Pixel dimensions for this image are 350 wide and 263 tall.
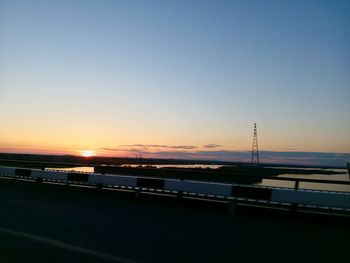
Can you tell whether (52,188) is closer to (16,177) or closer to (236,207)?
(16,177)

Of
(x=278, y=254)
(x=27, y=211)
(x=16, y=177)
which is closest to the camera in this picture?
(x=278, y=254)

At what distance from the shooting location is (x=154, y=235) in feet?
30.8

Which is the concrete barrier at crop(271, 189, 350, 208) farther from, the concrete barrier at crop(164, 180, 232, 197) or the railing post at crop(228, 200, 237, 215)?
the concrete barrier at crop(164, 180, 232, 197)

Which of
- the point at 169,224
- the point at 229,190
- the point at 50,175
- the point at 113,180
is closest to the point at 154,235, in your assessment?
the point at 169,224

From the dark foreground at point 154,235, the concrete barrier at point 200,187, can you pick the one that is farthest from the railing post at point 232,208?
the concrete barrier at point 200,187

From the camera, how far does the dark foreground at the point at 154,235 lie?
757 centimetres

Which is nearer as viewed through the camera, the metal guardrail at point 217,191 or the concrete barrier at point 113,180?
the metal guardrail at point 217,191

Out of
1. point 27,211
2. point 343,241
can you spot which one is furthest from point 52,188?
point 343,241

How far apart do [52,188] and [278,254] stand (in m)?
13.8

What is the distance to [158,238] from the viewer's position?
9.08 meters

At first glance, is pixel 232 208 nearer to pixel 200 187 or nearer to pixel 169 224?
pixel 200 187

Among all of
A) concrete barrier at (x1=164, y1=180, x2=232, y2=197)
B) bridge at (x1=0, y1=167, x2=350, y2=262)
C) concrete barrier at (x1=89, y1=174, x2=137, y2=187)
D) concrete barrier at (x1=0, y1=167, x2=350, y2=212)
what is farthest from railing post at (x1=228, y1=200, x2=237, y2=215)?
concrete barrier at (x1=89, y1=174, x2=137, y2=187)

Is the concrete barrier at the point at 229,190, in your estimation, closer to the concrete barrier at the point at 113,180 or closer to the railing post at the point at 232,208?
the concrete barrier at the point at 113,180

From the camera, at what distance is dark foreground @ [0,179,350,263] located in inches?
298
